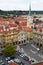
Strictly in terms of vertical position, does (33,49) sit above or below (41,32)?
below

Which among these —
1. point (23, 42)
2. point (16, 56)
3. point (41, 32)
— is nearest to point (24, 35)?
point (23, 42)

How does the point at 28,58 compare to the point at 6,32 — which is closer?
the point at 28,58

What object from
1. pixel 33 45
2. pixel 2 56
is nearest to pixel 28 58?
pixel 2 56

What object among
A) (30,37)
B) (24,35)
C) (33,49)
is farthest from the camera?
(30,37)

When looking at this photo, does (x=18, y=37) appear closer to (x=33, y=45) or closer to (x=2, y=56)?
(x=33, y=45)

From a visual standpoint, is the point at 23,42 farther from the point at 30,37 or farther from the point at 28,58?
the point at 28,58

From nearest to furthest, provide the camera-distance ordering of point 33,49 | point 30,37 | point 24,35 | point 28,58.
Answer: point 28,58, point 33,49, point 24,35, point 30,37
